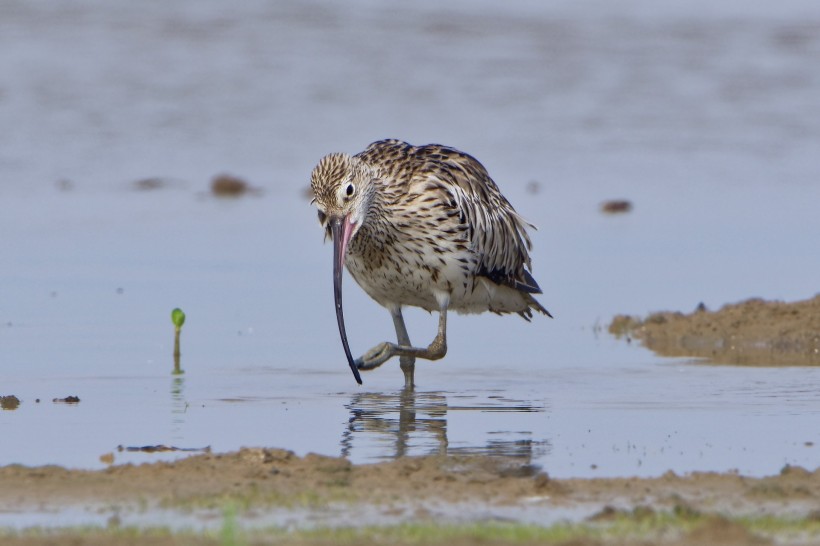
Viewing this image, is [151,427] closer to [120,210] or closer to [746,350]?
[746,350]

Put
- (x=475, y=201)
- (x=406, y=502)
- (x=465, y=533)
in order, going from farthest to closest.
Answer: (x=475, y=201) < (x=406, y=502) < (x=465, y=533)

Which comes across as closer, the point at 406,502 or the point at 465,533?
the point at 465,533

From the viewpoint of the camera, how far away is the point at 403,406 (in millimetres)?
10938

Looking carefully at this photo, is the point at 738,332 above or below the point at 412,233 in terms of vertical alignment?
below

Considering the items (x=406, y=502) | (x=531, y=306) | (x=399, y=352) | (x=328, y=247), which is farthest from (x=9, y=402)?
(x=328, y=247)

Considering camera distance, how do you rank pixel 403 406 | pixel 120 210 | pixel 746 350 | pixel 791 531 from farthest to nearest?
pixel 120 210 < pixel 746 350 < pixel 403 406 < pixel 791 531

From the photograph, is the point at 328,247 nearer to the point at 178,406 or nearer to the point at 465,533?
the point at 178,406

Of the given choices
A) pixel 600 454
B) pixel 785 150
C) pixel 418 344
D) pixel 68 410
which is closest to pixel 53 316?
pixel 418 344

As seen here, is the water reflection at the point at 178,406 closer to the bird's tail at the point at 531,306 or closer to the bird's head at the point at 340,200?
the bird's head at the point at 340,200

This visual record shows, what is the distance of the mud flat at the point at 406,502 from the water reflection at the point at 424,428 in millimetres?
416

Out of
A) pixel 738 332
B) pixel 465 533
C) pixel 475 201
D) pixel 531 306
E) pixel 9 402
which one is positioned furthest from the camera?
pixel 738 332

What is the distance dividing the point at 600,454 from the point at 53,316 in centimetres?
613

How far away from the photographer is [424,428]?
33.0 ft

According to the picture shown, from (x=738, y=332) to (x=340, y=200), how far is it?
381 centimetres
